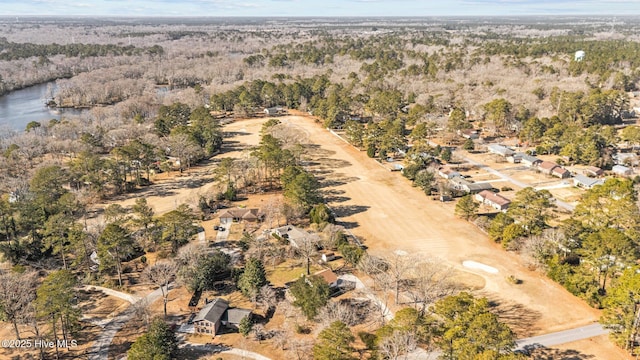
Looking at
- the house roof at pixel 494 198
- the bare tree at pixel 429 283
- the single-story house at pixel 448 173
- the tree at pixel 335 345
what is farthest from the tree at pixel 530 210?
the tree at pixel 335 345

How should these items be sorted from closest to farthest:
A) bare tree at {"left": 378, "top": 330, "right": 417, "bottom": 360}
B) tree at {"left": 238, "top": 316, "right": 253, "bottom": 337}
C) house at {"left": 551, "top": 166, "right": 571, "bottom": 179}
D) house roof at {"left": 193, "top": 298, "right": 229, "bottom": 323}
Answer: bare tree at {"left": 378, "top": 330, "right": 417, "bottom": 360} < tree at {"left": 238, "top": 316, "right": 253, "bottom": 337} < house roof at {"left": 193, "top": 298, "right": 229, "bottom": 323} < house at {"left": 551, "top": 166, "right": 571, "bottom": 179}

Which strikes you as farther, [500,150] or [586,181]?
[500,150]

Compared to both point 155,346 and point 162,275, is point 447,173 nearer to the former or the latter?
point 162,275

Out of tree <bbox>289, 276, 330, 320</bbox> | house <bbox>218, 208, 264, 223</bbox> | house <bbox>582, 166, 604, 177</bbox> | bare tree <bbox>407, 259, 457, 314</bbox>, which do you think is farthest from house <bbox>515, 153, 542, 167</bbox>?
tree <bbox>289, 276, 330, 320</bbox>

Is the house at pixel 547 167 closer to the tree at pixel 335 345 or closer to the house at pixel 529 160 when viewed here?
the house at pixel 529 160

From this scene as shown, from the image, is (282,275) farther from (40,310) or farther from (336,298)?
(40,310)

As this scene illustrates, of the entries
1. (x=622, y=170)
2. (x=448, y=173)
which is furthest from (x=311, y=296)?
(x=622, y=170)

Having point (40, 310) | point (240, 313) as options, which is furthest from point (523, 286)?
point (40, 310)

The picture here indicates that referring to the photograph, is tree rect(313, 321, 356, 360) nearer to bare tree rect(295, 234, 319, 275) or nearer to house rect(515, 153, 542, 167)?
bare tree rect(295, 234, 319, 275)
